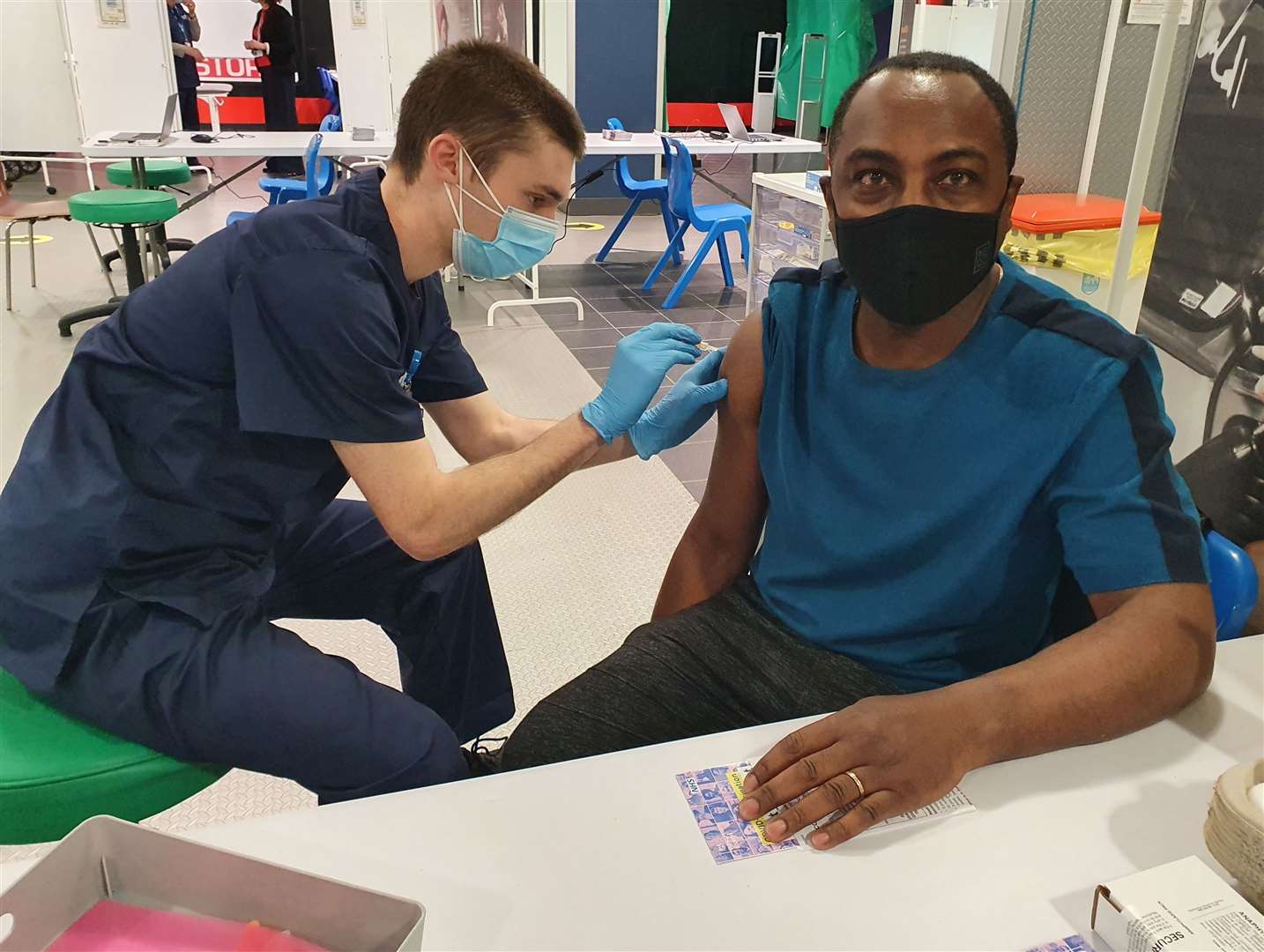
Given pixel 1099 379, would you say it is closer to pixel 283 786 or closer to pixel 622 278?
pixel 283 786

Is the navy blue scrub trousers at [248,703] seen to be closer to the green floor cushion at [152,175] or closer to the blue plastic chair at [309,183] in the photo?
the blue plastic chair at [309,183]

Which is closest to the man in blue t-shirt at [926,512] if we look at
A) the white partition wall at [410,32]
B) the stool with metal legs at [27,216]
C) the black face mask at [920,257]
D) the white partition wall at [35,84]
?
the black face mask at [920,257]

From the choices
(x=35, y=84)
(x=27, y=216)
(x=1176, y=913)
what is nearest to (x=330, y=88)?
(x=35, y=84)

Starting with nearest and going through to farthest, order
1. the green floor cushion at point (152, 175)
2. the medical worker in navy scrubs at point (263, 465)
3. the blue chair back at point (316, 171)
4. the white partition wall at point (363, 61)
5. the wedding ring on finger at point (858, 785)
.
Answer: the wedding ring on finger at point (858, 785)
the medical worker in navy scrubs at point (263, 465)
the blue chair back at point (316, 171)
the green floor cushion at point (152, 175)
the white partition wall at point (363, 61)

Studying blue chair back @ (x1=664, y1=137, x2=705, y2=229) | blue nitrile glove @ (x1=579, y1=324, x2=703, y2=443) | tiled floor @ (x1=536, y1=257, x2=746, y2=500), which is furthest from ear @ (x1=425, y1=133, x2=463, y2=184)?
blue chair back @ (x1=664, y1=137, x2=705, y2=229)

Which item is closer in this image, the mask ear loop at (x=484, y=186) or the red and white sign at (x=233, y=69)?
the mask ear loop at (x=484, y=186)

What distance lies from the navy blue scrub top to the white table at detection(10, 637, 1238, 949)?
1.83 feet

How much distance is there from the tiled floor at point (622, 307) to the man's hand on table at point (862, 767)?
2847 millimetres

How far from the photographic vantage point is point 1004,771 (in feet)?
2.96

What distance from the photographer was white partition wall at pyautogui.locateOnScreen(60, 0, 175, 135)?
7539 mm

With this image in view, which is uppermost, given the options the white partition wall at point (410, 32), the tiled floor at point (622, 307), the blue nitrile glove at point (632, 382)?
the white partition wall at point (410, 32)

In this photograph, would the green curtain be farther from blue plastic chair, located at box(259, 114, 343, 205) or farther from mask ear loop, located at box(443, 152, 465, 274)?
mask ear loop, located at box(443, 152, 465, 274)

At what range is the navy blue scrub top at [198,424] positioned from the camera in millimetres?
1212

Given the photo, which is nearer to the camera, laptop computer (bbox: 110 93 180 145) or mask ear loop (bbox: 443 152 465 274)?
mask ear loop (bbox: 443 152 465 274)
